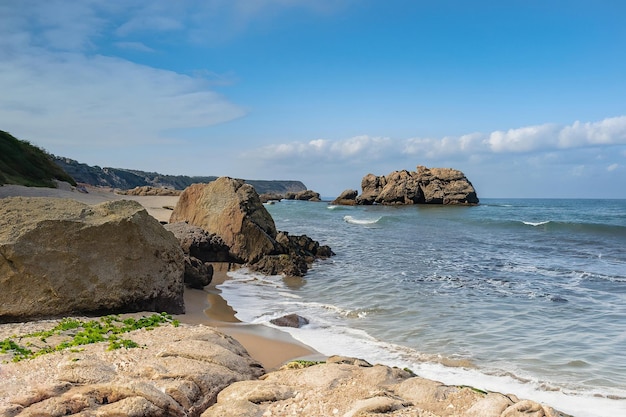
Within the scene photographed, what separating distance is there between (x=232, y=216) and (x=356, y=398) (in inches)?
454

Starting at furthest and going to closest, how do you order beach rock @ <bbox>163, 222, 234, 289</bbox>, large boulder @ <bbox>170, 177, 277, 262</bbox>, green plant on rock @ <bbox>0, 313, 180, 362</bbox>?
large boulder @ <bbox>170, 177, 277, 262</bbox> < beach rock @ <bbox>163, 222, 234, 289</bbox> < green plant on rock @ <bbox>0, 313, 180, 362</bbox>

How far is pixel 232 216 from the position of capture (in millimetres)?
15555

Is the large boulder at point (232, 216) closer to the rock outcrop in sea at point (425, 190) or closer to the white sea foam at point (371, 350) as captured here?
the white sea foam at point (371, 350)

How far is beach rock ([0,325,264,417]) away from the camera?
4.22 meters

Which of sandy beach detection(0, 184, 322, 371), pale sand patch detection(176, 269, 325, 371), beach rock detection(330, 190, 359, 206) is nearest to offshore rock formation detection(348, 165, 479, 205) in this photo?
beach rock detection(330, 190, 359, 206)

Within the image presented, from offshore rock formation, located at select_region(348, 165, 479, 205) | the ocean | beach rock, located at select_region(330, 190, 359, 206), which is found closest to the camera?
the ocean

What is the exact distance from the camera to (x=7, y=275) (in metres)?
7.18

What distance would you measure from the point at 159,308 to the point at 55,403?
165 inches

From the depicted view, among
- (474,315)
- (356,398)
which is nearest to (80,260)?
(356,398)

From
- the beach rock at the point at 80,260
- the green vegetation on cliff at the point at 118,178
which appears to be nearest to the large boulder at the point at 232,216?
the beach rock at the point at 80,260

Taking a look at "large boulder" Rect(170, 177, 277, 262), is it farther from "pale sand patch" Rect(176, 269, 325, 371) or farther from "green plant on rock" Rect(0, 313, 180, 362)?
"green plant on rock" Rect(0, 313, 180, 362)

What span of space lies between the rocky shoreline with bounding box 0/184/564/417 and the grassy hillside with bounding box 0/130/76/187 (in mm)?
21681

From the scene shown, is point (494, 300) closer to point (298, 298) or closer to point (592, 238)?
point (298, 298)

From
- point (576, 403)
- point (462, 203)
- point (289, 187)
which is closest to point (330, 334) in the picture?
point (576, 403)
